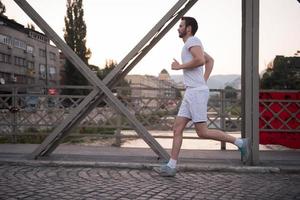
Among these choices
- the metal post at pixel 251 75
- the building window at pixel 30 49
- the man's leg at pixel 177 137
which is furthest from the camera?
the building window at pixel 30 49

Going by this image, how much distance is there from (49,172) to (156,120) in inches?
170

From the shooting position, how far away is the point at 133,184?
530 cm

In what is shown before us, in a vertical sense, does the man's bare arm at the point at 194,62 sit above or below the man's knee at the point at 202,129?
above

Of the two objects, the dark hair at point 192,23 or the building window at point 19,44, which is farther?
the building window at point 19,44

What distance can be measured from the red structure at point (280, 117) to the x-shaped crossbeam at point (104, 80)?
3281 mm

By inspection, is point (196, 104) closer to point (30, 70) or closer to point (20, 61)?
point (20, 61)

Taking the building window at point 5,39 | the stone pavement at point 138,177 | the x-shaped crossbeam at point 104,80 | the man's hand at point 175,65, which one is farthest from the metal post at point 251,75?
the building window at point 5,39

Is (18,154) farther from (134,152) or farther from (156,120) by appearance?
(156,120)

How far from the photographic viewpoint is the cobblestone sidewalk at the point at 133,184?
471 centimetres

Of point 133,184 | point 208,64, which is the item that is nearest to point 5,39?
point 208,64

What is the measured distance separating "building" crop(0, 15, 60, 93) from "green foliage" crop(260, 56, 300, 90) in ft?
146


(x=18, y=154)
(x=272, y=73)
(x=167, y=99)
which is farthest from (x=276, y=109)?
(x=18, y=154)

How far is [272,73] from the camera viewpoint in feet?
35.1

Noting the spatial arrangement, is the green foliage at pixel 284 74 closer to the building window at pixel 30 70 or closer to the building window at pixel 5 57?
the building window at pixel 5 57
